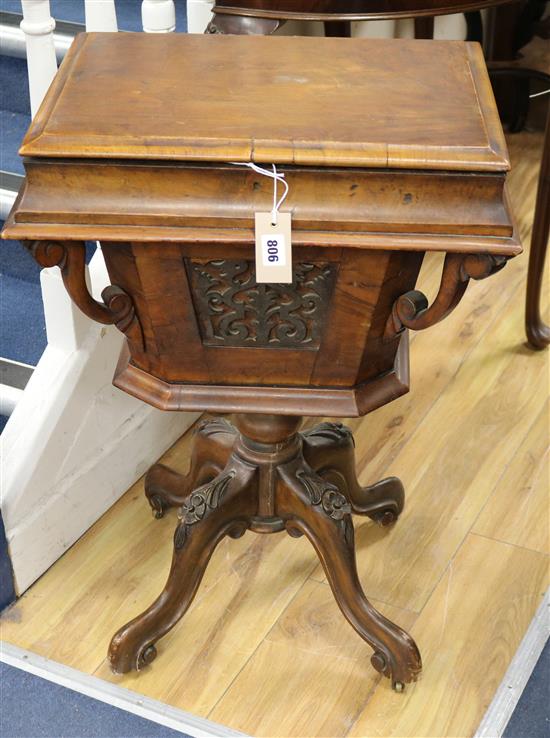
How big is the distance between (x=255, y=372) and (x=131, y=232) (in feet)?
0.99

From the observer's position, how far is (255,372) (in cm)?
142

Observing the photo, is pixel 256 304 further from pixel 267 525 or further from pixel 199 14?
pixel 199 14

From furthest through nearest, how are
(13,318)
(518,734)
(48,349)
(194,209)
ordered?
(13,318)
(48,349)
(518,734)
(194,209)

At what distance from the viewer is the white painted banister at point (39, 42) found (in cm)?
154

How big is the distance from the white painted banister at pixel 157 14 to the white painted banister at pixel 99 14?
0.24 feet

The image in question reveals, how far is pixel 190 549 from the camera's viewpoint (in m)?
1.61

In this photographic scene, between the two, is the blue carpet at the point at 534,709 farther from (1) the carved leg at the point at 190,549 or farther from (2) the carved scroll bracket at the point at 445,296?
(2) the carved scroll bracket at the point at 445,296

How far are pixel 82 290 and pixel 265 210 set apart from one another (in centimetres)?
28

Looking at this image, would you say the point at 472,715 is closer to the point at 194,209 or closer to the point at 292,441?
the point at 292,441

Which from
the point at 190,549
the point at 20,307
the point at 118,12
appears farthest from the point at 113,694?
the point at 118,12

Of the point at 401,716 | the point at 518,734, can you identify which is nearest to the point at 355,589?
the point at 401,716

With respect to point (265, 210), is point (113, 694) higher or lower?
lower

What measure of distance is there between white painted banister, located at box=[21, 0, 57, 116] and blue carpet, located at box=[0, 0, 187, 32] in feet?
2.07

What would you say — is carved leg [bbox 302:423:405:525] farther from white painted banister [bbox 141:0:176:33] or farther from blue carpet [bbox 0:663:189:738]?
white painted banister [bbox 141:0:176:33]
